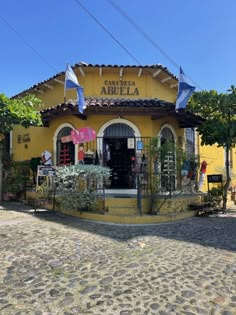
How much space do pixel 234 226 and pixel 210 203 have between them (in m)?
3.01

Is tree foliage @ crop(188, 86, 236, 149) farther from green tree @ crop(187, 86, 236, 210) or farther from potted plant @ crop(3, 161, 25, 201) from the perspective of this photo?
potted plant @ crop(3, 161, 25, 201)

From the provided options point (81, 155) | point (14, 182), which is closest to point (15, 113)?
point (81, 155)

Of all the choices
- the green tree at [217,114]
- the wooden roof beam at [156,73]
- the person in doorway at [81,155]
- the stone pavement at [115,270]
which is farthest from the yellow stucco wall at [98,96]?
the stone pavement at [115,270]

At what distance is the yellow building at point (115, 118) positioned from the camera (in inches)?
443

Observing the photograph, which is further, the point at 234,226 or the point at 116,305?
the point at 234,226

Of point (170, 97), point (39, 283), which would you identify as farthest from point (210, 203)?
point (39, 283)

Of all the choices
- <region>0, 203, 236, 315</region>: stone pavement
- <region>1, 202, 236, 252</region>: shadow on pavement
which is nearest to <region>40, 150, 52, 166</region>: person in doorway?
<region>1, 202, 236, 252</region>: shadow on pavement

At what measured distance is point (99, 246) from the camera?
6.29 meters

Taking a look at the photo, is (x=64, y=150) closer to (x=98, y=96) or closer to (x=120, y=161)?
(x=120, y=161)

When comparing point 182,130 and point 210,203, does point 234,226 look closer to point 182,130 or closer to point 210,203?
point 210,203

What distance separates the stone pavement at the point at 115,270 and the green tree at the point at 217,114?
4.33 metres

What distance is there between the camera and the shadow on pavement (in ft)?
23.2

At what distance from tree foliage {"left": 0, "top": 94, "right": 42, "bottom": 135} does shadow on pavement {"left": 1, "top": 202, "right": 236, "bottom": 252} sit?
3124mm

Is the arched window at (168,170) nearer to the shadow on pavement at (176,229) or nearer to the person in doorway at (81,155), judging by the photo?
the shadow on pavement at (176,229)
